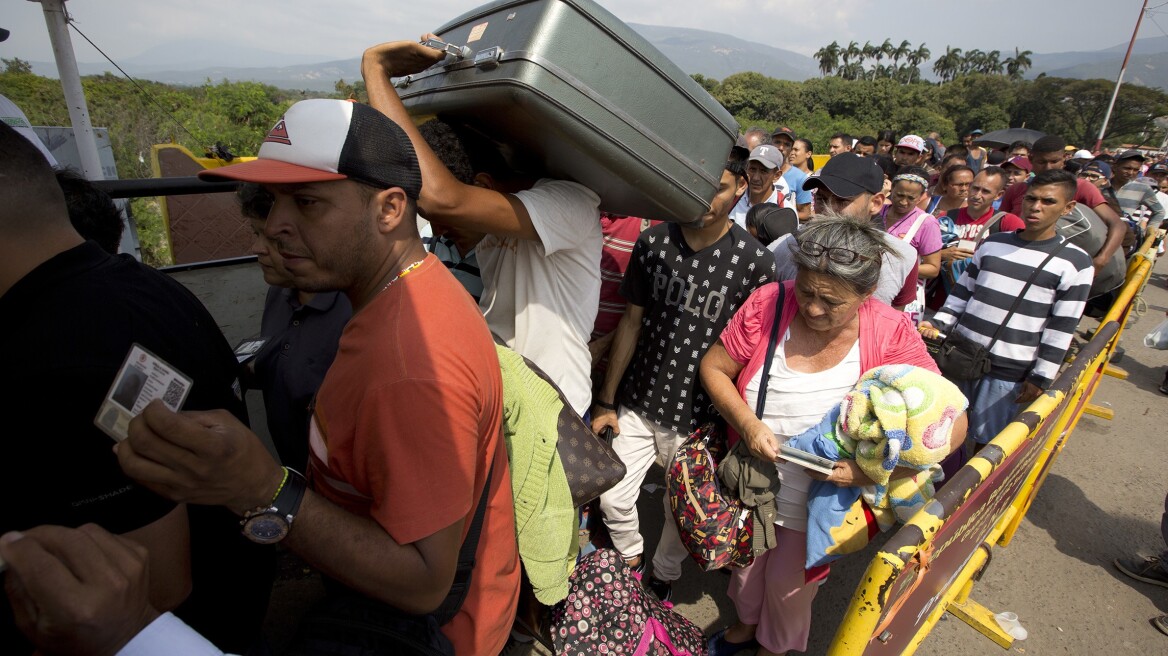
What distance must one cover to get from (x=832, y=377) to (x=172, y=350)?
2.06m

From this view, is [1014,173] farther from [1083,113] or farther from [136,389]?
[1083,113]

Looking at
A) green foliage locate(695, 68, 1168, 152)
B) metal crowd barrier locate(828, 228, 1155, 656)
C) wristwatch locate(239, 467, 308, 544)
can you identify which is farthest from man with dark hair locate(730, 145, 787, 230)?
green foliage locate(695, 68, 1168, 152)

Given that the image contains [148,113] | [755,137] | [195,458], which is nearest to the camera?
[195,458]

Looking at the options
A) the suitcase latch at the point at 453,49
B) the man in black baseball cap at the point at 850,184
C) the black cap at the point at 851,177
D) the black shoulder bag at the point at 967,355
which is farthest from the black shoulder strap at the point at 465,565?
the black shoulder bag at the point at 967,355

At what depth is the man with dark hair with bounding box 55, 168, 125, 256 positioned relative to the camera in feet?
6.80

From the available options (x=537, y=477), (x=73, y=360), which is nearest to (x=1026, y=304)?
(x=537, y=477)

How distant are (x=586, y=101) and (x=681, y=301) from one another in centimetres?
137

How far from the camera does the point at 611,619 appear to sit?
2037mm

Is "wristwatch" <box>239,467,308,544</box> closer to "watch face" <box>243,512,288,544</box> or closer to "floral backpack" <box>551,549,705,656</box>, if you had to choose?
"watch face" <box>243,512,288,544</box>

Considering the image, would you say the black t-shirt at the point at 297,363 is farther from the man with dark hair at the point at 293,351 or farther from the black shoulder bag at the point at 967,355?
the black shoulder bag at the point at 967,355

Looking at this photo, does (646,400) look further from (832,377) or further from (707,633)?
(707,633)

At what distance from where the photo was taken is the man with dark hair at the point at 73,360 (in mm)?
996

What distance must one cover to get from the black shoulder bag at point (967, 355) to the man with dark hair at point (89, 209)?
4.22 meters

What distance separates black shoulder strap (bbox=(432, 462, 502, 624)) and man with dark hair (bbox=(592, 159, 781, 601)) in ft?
4.18
